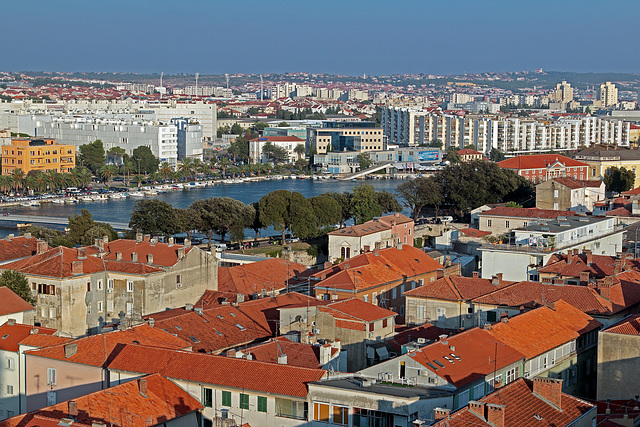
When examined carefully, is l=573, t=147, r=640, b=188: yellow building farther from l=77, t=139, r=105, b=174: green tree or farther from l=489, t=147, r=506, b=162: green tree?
l=77, t=139, r=105, b=174: green tree

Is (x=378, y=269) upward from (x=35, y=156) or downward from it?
downward

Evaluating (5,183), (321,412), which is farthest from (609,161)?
(321,412)

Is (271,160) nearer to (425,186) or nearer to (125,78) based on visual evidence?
(425,186)

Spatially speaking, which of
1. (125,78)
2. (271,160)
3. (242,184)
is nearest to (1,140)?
(242,184)

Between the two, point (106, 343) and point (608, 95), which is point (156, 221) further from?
point (608, 95)

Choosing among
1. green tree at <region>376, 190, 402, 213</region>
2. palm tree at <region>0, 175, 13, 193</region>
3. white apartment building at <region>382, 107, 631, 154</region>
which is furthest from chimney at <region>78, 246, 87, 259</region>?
white apartment building at <region>382, 107, 631, 154</region>

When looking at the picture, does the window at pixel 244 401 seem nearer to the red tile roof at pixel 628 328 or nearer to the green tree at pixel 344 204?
the red tile roof at pixel 628 328
